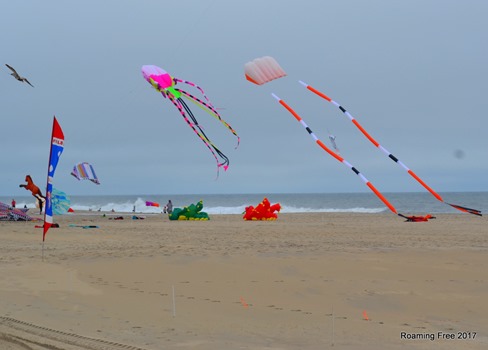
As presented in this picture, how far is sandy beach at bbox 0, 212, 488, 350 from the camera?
6410mm

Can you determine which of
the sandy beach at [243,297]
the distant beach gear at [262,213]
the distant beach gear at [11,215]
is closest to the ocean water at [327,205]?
A: the distant beach gear at [262,213]

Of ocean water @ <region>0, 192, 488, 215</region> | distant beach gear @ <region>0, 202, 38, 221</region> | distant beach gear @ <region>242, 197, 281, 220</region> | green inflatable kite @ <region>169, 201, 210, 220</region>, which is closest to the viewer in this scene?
distant beach gear @ <region>0, 202, 38, 221</region>

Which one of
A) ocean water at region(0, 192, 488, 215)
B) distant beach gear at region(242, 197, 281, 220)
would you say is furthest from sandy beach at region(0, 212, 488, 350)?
ocean water at region(0, 192, 488, 215)

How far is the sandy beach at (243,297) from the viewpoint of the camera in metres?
6.41

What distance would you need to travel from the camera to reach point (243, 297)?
8.73 meters

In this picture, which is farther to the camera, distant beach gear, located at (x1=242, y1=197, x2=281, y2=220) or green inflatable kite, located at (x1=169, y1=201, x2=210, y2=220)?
distant beach gear, located at (x1=242, y1=197, x2=281, y2=220)

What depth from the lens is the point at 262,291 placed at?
920cm

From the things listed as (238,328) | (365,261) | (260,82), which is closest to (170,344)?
(238,328)

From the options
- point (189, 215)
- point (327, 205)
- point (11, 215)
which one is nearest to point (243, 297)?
point (11, 215)

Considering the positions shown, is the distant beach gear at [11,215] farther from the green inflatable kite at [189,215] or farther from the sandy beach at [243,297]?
the sandy beach at [243,297]

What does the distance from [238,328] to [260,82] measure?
29.2ft

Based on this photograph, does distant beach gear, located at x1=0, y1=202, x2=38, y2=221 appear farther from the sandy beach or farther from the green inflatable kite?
the sandy beach

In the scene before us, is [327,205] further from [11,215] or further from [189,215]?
[11,215]

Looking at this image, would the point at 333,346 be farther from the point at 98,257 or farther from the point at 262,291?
the point at 98,257
